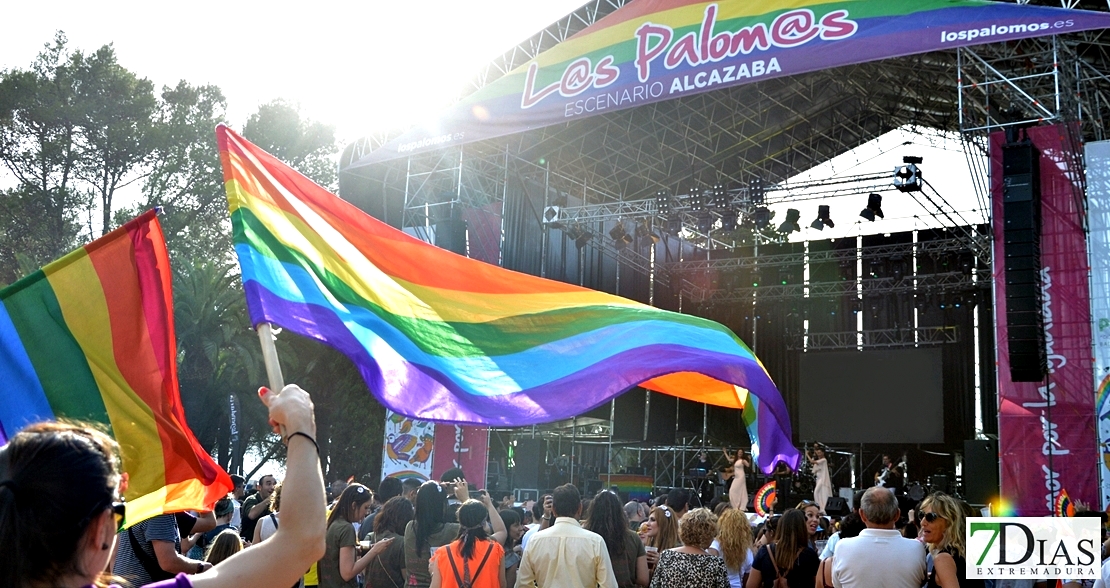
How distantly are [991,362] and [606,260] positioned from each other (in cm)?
831

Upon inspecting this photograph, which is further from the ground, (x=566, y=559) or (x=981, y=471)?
(x=981, y=471)

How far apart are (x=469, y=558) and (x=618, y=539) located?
77cm

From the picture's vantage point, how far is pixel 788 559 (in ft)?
Result: 18.8

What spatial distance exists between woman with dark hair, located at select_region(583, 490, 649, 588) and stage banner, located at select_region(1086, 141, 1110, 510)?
1020 centimetres

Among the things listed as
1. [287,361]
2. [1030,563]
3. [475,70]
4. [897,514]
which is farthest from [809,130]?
[1030,563]

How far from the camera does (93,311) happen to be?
164 inches

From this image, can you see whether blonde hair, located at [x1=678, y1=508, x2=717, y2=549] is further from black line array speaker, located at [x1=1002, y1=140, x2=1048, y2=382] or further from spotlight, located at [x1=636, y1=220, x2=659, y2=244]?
spotlight, located at [x1=636, y1=220, x2=659, y2=244]

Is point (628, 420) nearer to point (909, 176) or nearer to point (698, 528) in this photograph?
point (909, 176)

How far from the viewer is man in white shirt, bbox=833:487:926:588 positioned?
4.77 m

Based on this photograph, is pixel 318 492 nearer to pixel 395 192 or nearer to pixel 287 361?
pixel 395 192

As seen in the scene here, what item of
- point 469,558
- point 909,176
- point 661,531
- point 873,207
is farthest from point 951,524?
point 873,207

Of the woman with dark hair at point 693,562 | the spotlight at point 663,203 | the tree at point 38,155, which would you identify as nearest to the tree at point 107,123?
the tree at point 38,155

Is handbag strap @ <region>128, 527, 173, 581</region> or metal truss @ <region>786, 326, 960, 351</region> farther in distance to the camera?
metal truss @ <region>786, 326, 960, 351</region>

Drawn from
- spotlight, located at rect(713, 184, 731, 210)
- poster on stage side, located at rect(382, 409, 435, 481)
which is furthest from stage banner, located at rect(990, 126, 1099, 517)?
poster on stage side, located at rect(382, 409, 435, 481)
